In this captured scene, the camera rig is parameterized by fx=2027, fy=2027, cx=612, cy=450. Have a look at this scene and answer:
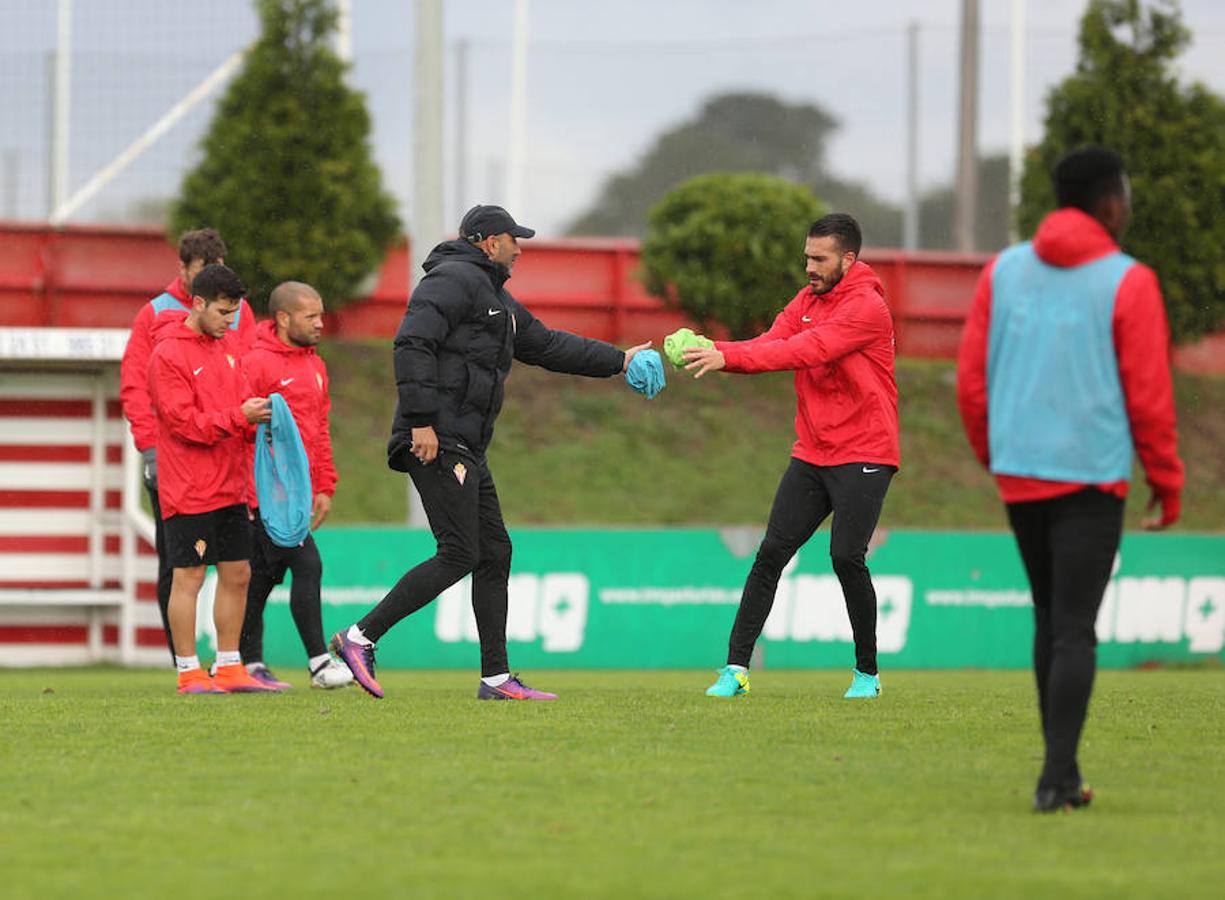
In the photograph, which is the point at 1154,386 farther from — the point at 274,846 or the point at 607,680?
the point at 607,680

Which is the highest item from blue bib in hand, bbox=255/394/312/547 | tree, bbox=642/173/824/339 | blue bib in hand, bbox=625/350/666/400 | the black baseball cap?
tree, bbox=642/173/824/339

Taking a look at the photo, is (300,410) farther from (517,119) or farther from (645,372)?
(517,119)

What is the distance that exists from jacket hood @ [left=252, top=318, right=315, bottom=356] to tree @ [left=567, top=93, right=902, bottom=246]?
622 inches

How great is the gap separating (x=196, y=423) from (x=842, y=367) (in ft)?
9.40

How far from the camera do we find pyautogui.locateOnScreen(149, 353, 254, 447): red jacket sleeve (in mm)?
8961

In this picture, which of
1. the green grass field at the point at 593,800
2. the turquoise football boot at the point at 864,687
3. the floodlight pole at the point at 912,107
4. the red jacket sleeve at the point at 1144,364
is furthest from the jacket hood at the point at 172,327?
the floodlight pole at the point at 912,107

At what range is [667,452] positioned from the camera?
22.9 meters

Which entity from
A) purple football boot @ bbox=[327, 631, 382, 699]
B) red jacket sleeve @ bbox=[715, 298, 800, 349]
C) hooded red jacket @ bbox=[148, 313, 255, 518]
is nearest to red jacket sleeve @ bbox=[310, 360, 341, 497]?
hooded red jacket @ bbox=[148, 313, 255, 518]

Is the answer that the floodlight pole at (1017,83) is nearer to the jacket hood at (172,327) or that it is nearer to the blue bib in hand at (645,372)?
the blue bib in hand at (645,372)

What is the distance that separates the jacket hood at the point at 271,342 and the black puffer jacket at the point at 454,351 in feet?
3.63

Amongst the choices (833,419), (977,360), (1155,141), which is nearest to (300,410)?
(833,419)

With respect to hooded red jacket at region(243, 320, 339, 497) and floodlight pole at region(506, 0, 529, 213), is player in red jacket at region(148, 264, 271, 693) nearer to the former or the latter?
hooded red jacket at region(243, 320, 339, 497)

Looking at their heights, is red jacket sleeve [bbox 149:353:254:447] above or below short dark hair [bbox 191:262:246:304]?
below

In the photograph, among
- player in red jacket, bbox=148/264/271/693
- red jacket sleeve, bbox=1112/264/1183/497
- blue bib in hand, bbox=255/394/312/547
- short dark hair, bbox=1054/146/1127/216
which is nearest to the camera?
red jacket sleeve, bbox=1112/264/1183/497
